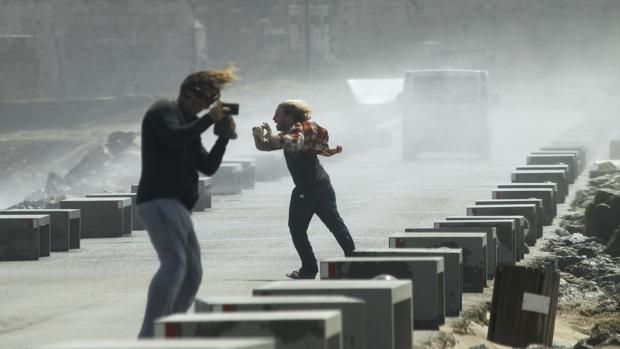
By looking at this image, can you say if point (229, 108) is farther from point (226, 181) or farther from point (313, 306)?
point (226, 181)

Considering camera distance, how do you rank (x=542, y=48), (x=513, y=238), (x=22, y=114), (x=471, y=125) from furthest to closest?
(x=542, y=48) → (x=22, y=114) → (x=471, y=125) → (x=513, y=238)

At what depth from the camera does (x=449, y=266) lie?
1291 centimetres

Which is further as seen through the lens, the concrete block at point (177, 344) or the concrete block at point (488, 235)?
the concrete block at point (488, 235)

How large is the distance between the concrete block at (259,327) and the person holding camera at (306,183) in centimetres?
609

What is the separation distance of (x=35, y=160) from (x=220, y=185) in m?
31.0

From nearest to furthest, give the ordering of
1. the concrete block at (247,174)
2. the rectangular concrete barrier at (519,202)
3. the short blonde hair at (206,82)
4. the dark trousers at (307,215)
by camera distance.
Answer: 1. the short blonde hair at (206,82)
2. the dark trousers at (307,215)
3. the rectangular concrete barrier at (519,202)
4. the concrete block at (247,174)

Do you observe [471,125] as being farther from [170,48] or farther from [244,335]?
[170,48]

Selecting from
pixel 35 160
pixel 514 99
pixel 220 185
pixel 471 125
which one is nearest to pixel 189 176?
pixel 220 185

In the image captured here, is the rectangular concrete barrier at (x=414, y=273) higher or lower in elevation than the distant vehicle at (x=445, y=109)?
lower

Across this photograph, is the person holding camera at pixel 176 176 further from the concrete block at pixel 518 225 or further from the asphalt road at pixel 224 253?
the concrete block at pixel 518 225

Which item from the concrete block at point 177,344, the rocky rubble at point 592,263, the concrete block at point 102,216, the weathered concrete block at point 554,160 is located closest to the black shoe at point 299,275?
the rocky rubble at point 592,263

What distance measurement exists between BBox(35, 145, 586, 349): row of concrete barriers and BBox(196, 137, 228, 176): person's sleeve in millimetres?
745

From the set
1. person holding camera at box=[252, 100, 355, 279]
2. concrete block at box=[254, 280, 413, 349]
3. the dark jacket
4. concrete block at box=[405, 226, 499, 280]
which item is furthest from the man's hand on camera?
concrete block at box=[405, 226, 499, 280]

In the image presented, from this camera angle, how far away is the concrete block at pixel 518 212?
59.8 ft
